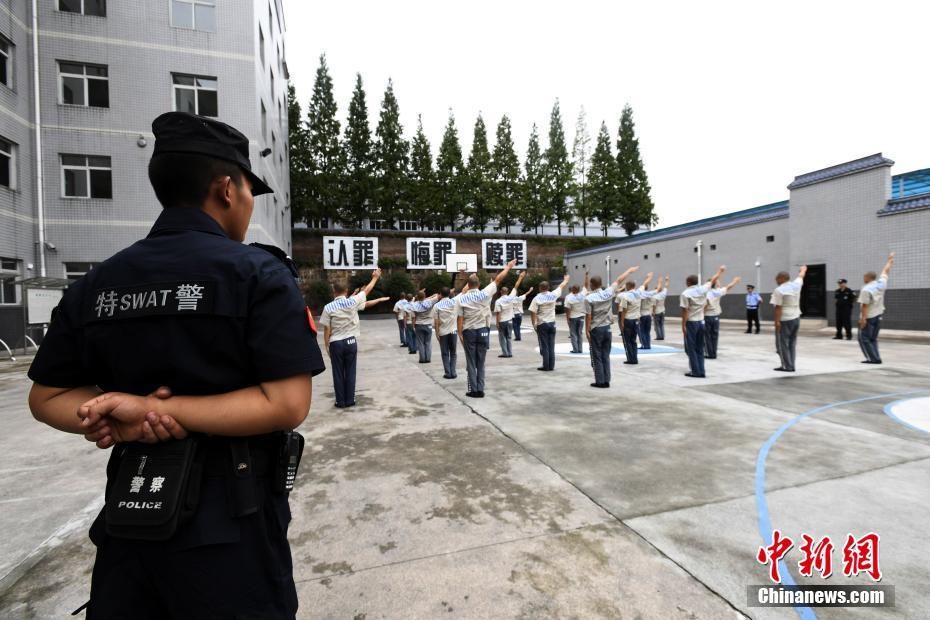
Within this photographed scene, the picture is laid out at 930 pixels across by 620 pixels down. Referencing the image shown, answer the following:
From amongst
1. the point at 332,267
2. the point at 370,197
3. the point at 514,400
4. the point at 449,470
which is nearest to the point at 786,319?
the point at 514,400

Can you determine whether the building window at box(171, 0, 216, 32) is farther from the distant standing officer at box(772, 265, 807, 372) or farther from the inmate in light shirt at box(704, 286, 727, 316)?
the distant standing officer at box(772, 265, 807, 372)

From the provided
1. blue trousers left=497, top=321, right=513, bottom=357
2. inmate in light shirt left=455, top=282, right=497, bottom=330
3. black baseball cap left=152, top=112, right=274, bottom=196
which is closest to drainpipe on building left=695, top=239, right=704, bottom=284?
blue trousers left=497, top=321, right=513, bottom=357

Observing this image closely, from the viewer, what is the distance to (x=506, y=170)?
41.9 meters

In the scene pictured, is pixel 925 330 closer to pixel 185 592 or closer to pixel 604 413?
pixel 604 413

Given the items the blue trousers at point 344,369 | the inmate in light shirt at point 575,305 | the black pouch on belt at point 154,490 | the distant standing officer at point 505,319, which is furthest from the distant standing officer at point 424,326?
the black pouch on belt at point 154,490

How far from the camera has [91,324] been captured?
1.29 m

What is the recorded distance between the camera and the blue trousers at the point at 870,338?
9539 mm

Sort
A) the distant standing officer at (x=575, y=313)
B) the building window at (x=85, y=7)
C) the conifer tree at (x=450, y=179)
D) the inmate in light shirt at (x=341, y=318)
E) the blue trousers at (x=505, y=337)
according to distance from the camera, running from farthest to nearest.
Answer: the conifer tree at (x=450, y=179) < the building window at (x=85, y=7) < the blue trousers at (x=505, y=337) < the distant standing officer at (x=575, y=313) < the inmate in light shirt at (x=341, y=318)

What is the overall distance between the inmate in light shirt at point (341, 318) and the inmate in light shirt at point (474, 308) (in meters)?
1.93

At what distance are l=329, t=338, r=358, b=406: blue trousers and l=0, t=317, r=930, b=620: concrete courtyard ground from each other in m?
0.40

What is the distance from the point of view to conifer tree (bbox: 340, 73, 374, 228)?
121ft

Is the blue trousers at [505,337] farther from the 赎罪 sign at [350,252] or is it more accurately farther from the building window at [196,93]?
the 赎罪 sign at [350,252]

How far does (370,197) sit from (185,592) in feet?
126

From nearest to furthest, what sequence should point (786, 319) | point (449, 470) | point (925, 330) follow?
point (449, 470), point (786, 319), point (925, 330)
